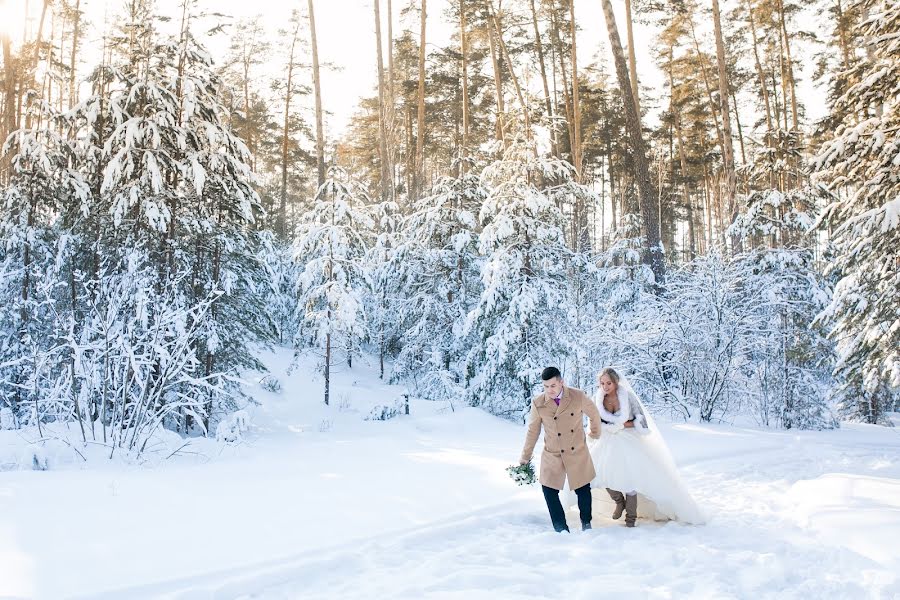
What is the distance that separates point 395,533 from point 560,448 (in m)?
1.72

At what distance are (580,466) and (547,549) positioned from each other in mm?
887

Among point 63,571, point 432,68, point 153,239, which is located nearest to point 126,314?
point 153,239

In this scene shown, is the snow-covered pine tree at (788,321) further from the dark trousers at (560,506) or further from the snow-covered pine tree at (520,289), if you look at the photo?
the dark trousers at (560,506)

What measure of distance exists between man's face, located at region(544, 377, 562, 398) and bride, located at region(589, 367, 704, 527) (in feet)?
2.52

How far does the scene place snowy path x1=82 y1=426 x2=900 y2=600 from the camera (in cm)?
400

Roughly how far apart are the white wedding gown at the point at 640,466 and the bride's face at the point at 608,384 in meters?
0.07

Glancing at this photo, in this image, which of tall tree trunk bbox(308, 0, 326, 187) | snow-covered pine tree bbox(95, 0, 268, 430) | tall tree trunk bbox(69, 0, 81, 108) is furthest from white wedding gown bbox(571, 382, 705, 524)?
tall tree trunk bbox(69, 0, 81, 108)

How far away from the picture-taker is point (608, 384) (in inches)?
235

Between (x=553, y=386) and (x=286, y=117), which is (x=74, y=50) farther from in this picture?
(x=553, y=386)

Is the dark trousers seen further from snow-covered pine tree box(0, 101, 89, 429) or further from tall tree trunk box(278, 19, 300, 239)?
tall tree trunk box(278, 19, 300, 239)

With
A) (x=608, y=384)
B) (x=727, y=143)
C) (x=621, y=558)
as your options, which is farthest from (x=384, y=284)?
(x=621, y=558)

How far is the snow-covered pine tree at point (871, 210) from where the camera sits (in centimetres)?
774

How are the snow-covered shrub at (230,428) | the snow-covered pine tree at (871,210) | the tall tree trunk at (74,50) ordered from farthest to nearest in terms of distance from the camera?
the tall tree trunk at (74,50) < the snow-covered shrub at (230,428) < the snow-covered pine tree at (871,210)

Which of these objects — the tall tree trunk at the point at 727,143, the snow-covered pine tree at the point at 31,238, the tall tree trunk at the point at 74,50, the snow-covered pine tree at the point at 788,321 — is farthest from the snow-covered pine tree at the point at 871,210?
the tall tree trunk at the point at 74,50
